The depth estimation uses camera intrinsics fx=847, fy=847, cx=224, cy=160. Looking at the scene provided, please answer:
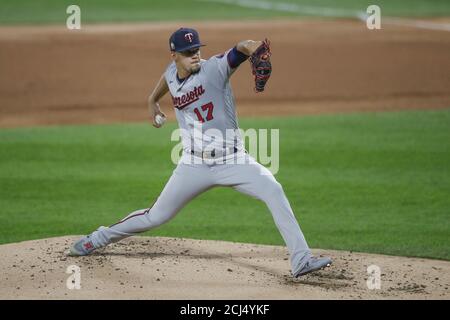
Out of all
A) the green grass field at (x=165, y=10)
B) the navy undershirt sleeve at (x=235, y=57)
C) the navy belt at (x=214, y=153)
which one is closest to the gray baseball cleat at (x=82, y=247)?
the navy belt at (x=214, y=153)

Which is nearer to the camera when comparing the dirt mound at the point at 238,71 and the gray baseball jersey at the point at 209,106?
the gray baseball jersey at the point at 209,106

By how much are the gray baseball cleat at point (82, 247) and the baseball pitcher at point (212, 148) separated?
0.64 m

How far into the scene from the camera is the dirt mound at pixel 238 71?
1359cm

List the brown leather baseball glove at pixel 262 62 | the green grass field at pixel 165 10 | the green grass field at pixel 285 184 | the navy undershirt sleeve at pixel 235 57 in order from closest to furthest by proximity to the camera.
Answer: the brown leather baseball glove at pixel 262 62
the navy undershirt sleeve at pixel 235 57
the green grass field at pixel 285 184
the green grass field at pixel 165 10

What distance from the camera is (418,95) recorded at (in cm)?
1401

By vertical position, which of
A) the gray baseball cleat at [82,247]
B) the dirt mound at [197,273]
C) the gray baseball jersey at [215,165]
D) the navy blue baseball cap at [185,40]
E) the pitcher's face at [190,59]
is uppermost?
the navy blue baseball cap at [185,40]

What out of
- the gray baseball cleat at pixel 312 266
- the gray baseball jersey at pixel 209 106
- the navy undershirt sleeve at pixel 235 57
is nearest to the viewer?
the navy undershirt sleeve at pixel 235 57

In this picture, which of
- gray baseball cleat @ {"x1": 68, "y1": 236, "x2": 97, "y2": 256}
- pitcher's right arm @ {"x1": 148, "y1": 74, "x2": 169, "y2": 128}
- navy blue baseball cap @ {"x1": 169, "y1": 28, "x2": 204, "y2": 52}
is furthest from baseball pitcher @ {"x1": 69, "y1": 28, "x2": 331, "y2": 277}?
gray baseball cleat @ {"x1": 68, "y1": 236, "x2": 97, "y2": 256}

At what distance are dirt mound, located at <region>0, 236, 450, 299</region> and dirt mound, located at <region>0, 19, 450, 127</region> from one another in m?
5.90

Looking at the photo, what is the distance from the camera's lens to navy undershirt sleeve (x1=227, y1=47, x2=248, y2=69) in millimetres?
6059

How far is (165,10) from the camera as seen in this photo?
24.1m

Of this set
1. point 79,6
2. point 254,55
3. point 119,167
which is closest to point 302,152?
point 119,167

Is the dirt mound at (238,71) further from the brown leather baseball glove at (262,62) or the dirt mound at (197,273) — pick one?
the brown leather baseball glove at (262,62)
